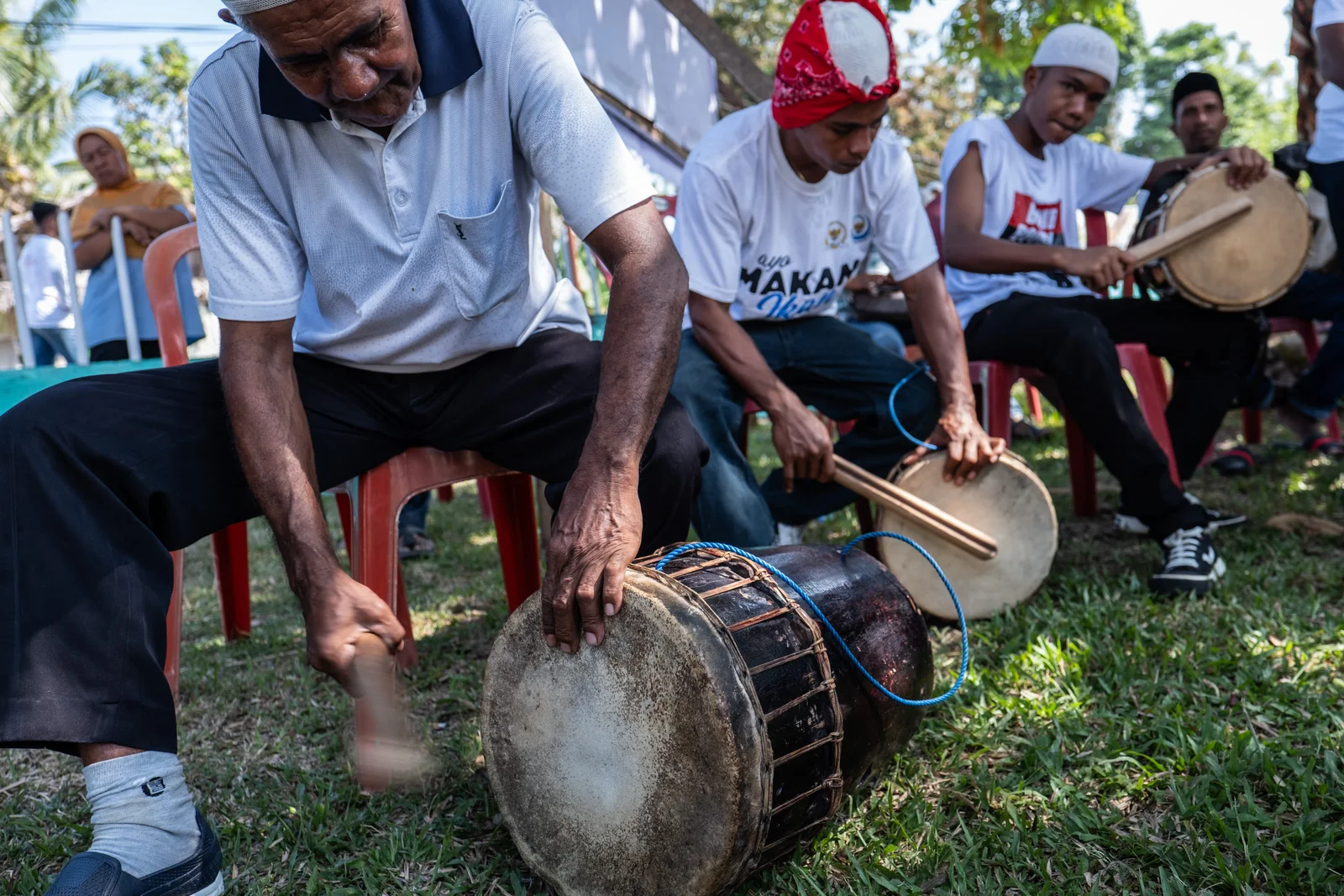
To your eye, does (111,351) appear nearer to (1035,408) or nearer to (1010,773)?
(1010,773)

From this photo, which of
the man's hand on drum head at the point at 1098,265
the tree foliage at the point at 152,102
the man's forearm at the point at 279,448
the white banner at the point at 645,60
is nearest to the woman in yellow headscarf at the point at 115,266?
the white banner at the point at 645,60

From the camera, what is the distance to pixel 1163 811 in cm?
185

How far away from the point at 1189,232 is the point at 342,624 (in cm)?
312

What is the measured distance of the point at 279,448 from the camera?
1.88 metres

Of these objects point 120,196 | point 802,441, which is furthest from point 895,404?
point 120,196

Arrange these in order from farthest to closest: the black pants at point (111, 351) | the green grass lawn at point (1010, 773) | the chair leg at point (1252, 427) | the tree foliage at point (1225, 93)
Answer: the tree foliage at point (1225, 93) → the chair leg at point (1252, 427) → the black pants at point (111, 351) → the green grass lawn at point (1010, 773)

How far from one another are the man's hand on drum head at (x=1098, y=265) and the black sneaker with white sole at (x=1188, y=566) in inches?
35.3

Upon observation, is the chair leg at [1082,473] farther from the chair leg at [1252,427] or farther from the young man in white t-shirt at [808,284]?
the chair leg at [1252,427]

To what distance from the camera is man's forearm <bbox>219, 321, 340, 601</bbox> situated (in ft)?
5.86

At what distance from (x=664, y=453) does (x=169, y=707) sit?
97 cm

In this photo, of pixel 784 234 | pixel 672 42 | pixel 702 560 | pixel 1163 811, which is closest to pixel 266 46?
pixel 702 560

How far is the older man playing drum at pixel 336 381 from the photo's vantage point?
1.63 metres

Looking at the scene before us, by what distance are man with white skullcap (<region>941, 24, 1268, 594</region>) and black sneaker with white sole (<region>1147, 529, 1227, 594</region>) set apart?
0.22 meters

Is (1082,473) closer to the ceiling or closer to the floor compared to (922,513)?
closer to the floor
